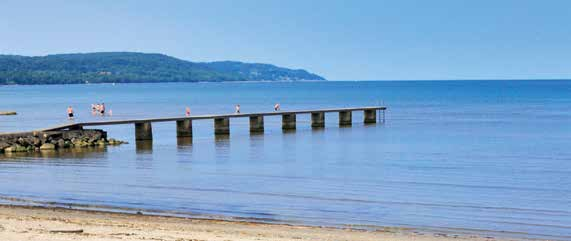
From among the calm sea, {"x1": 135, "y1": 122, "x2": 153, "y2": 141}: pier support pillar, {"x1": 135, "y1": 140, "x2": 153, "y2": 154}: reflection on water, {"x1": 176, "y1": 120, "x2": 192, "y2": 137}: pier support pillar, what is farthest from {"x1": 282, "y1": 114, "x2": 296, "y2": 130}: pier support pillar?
{"x1": 135, "y1": 140, "x2": 153, "y2": 154}: reflection on water

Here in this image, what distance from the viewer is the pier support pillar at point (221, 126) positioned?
50562 mm

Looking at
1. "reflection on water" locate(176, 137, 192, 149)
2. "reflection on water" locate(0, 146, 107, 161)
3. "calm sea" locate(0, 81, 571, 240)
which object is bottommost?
"calm sea" locate(0, 81, 571, 240)

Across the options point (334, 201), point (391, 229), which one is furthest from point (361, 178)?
point (391, 229)

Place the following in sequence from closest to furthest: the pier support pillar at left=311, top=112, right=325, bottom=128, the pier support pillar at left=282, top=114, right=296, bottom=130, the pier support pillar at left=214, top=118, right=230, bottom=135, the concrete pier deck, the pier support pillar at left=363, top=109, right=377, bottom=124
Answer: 1. the concrete pier deck
2. the pier support pillar at left=214, top=118, right=230, bottom=135
3. the pier support pillar at left=282, top=114, right=296, bottom=130
4. the pier support pillar at left=311, top=112, right=325, bottom=128
5. the pier support pillar at left=363, top=109, right=377, bottom=124

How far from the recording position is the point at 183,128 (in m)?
48.5

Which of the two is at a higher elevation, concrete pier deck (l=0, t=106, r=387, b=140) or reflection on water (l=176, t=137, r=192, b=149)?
concrete pier deck (l=0, t=106, r=387, b=140)

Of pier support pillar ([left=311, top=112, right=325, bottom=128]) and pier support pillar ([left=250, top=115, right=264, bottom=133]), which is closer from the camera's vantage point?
pier support pillar ([left=250, top=115, right=264, bottom=133])

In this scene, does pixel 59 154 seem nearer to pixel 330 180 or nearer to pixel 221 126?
pixel 330 180

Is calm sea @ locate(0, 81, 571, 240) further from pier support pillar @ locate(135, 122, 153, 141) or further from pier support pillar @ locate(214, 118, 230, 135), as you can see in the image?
pier support pillar @ locate(214, 118, 230, 135)

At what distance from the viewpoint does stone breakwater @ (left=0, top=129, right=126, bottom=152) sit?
3812cm

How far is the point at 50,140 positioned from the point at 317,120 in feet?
72.8

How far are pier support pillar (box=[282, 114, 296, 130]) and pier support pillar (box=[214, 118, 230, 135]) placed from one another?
18.0ft

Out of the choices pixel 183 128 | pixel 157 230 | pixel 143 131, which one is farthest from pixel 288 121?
pixel 157 230

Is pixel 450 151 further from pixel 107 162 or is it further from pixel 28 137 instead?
pixel 28 137
